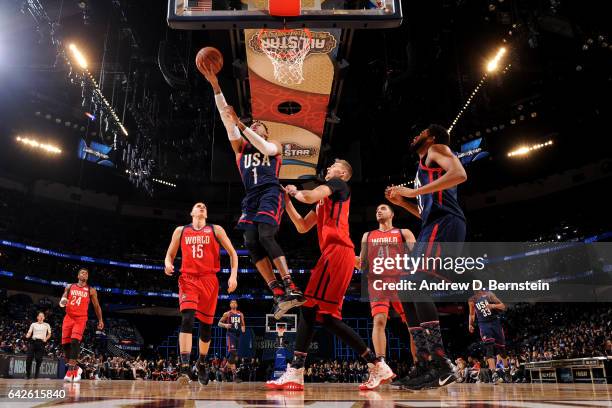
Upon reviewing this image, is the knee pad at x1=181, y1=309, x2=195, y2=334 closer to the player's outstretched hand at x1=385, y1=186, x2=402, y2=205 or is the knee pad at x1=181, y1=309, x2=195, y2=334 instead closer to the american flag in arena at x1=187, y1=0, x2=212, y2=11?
the player's outstretched hand at x1=385, y1=186, x2=402, y2=205

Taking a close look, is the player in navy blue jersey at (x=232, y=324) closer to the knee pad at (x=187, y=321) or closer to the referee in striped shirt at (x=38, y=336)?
the referee in striped shirt at (x=38, y=336)

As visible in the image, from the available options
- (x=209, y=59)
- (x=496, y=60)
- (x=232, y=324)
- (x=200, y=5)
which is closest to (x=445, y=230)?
(x=209, y=59)

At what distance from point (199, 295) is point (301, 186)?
18.2 meters

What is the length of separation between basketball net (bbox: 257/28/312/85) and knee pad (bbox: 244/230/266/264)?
547 centimetres

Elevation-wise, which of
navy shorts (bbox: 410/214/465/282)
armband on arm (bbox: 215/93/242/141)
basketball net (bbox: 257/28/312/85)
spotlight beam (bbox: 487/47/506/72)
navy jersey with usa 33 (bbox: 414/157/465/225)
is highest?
spotlight beam (bbox: 487/47/506/72)

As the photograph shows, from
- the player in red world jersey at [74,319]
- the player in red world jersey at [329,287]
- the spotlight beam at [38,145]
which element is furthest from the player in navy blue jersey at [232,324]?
the spotlight beam at [38,145]

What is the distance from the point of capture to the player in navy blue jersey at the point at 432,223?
3582 mm

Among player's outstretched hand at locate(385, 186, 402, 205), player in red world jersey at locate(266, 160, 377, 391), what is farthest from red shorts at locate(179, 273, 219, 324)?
player's outstretched hand at locate(385, 186, 402, 205)

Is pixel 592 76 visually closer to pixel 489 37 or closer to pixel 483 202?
pixel 489 37

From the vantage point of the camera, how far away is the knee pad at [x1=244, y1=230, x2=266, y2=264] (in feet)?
15.2

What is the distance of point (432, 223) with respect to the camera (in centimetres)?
383

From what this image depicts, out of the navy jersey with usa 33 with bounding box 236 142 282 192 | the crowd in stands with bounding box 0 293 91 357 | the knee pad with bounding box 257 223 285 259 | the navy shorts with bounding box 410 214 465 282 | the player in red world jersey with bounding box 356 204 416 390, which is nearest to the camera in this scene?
the navy shorts with bounding box 410 214 465 282

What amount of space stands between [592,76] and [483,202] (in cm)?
1253

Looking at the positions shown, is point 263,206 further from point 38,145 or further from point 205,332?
point 38,145
